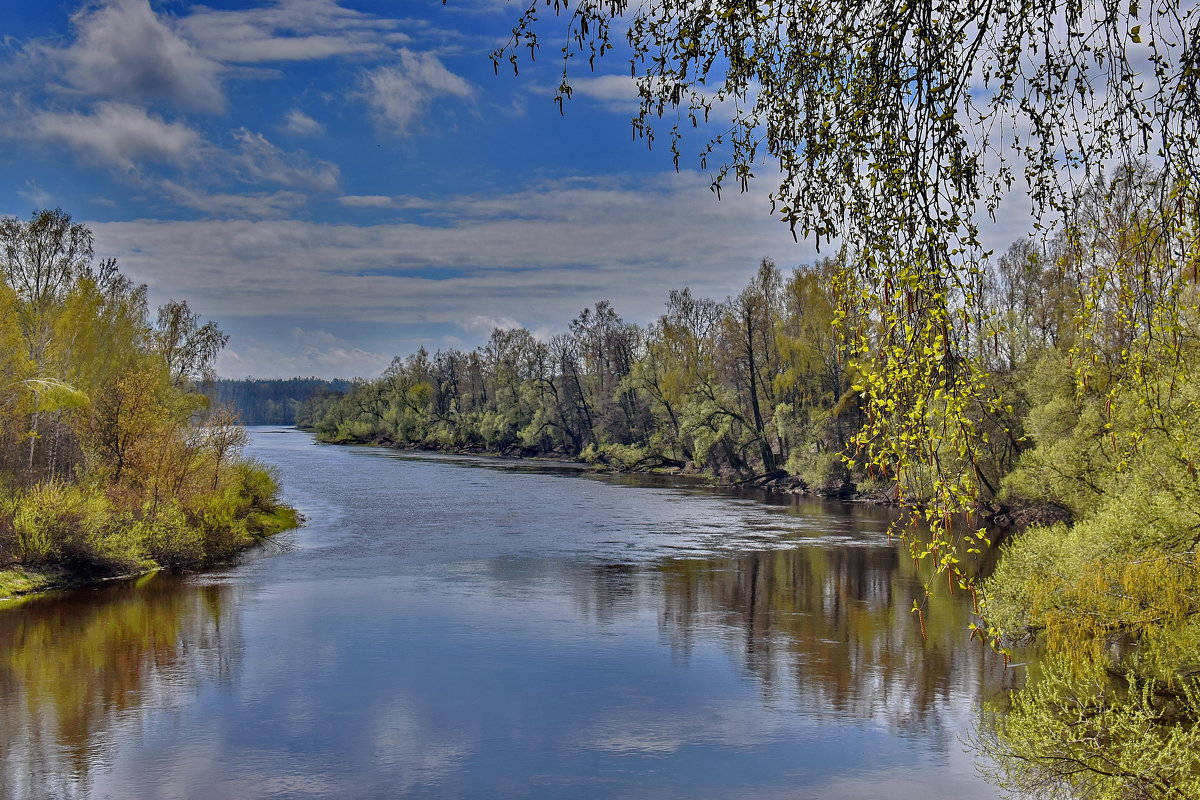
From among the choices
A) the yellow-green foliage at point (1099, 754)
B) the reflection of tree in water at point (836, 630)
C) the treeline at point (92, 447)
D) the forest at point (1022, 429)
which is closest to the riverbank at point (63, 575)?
the treeline at point (92, 447)

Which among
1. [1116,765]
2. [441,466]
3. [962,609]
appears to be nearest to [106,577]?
[962,609]

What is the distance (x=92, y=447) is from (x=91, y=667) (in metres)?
13.9

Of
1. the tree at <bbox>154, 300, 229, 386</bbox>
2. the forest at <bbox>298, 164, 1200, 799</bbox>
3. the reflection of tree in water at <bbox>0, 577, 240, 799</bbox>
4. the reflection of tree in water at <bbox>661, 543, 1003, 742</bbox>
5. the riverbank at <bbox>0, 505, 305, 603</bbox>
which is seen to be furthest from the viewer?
the tree at <bbox>154, 300, 229, 386</bbox>


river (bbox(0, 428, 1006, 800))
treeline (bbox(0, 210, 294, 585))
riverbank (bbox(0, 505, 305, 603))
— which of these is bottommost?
river (bbox(0, 428, 1006, 800))

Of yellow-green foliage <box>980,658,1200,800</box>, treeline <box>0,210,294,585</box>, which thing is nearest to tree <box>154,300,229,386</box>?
treeline <box>0,210,294,585</box>

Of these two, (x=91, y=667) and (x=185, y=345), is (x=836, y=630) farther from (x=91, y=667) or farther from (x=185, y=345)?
(x=185, y=345)

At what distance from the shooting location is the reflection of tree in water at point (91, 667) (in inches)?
509

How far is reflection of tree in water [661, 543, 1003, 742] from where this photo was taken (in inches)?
635

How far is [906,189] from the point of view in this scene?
13.6ft

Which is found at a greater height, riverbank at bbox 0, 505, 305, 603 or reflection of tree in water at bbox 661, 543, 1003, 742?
riverbank at bbox 0, 505, 305, 603

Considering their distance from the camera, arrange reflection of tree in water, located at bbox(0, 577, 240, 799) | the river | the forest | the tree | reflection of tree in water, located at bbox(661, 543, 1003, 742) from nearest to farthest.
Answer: the forest → the river → reflection of tree in water, located at bbox(0, 577, 240, 799) → reflection of tree in water, located at bbox(661, 543, 1003, 742) → the tree

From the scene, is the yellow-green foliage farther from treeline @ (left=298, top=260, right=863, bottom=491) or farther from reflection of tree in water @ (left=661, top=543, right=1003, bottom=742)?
treeline @ (left=298, top=260, right=863, bottom=491)

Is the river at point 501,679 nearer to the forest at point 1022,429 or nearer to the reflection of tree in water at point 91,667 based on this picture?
the reflection of tree in water at point 91,667

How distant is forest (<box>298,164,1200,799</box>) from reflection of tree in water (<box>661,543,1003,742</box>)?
124 centimetres
